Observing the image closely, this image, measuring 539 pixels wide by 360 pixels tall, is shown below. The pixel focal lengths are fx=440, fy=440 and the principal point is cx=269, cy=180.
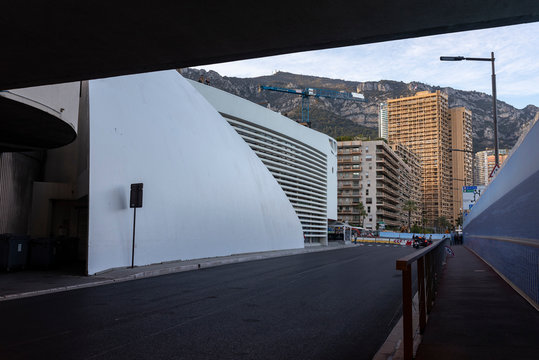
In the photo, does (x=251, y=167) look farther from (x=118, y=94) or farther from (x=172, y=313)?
(x=172, y=313)

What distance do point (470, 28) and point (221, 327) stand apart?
5.79m

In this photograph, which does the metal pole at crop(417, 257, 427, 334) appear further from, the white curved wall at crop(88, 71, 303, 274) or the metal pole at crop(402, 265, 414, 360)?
the white curved wall at crop(88, 71, 303, 274)

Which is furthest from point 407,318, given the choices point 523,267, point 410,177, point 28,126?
point 410,177

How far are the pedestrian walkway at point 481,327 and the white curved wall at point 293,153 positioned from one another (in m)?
25.3

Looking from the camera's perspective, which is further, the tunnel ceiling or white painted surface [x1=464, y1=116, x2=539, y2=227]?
white painted surface [x1=464, y1=116, x2=539, y2=227]

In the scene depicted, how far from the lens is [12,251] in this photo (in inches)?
604

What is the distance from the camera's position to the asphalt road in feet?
18.2

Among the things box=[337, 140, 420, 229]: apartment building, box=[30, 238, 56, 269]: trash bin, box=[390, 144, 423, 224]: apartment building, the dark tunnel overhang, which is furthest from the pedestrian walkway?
box=[390, 144, 423, 224]: apartment building

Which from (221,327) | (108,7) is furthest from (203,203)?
(108,7)

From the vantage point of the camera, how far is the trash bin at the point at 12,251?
15102mm

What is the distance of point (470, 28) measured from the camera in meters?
6.20

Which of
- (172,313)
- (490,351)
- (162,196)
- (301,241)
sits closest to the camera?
(490,351)

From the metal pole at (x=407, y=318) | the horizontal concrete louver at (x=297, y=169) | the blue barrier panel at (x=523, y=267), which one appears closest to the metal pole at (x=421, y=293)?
the metal pole at (x=407, y=318)

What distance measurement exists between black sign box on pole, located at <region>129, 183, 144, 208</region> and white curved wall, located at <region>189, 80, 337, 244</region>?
15.4m
